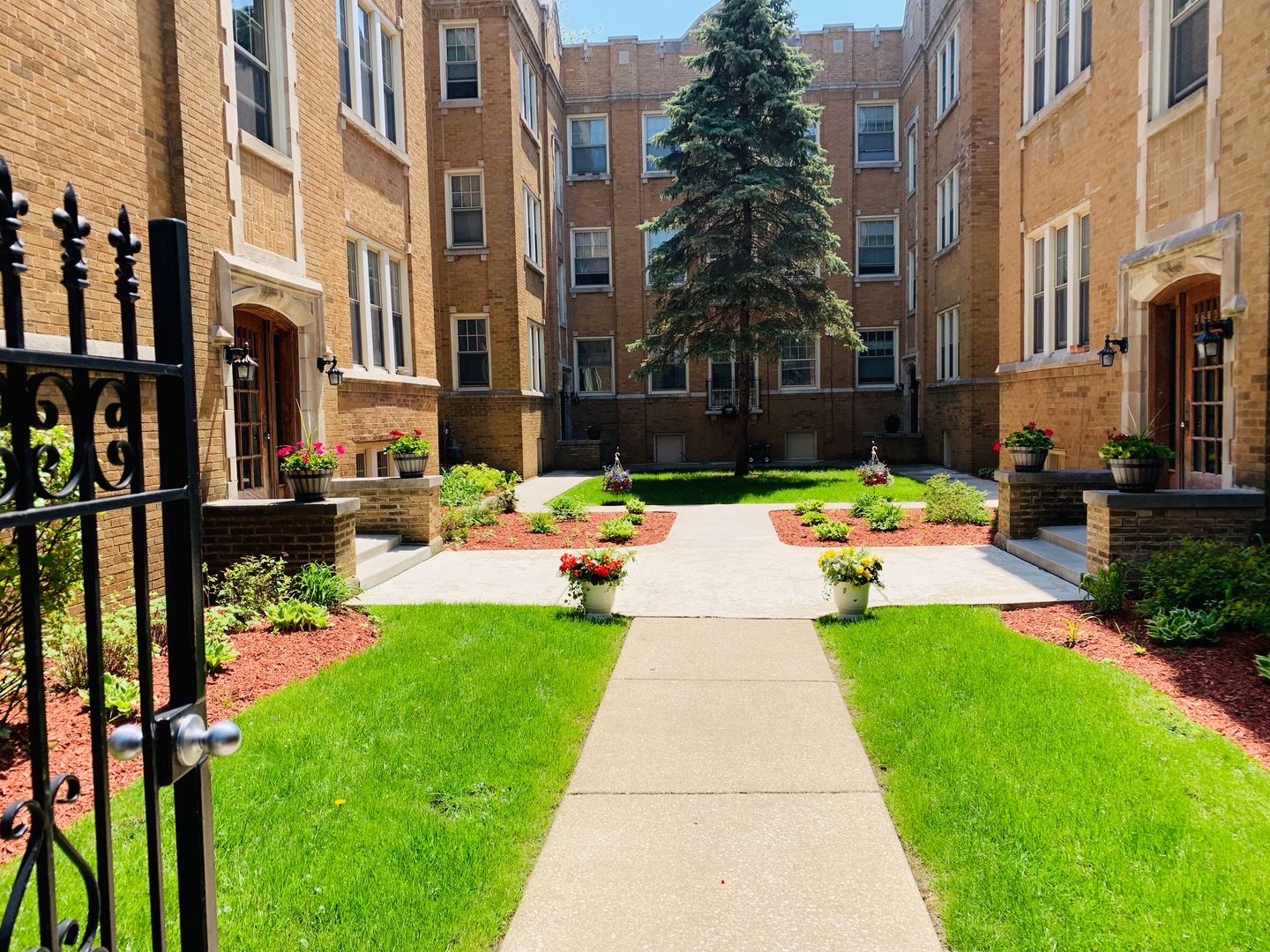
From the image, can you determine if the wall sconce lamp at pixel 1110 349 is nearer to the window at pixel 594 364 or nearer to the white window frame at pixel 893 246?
the white window frame at pixel 893 246

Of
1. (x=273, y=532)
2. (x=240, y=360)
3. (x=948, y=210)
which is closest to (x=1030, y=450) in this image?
(x=273, y=532)

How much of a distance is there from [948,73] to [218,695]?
82.8 ft

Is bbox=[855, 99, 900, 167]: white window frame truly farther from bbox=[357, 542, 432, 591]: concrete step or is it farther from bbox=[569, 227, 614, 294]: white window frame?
bbox=[357, 542, 432, 591]: concrete step

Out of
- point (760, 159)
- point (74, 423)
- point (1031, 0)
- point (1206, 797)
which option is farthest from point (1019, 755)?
point (760, 159)

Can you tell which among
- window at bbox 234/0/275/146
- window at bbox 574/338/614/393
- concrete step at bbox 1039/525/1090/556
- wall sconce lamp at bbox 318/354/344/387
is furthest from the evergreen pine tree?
window at bbox 234/0/275/146

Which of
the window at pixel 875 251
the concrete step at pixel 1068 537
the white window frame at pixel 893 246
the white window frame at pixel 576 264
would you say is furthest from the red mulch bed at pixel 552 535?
the window at pixel 875 251

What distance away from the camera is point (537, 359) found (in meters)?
25.5

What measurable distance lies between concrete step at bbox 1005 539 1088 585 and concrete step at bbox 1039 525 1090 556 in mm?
45

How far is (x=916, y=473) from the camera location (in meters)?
24.3

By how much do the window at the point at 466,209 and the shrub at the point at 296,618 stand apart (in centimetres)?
1648

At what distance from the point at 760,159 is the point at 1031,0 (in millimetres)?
8166

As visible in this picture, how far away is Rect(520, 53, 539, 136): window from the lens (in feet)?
79.9

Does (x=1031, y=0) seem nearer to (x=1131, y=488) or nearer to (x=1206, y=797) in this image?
(x=1131, y=488)

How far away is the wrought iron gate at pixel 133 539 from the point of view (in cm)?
167
